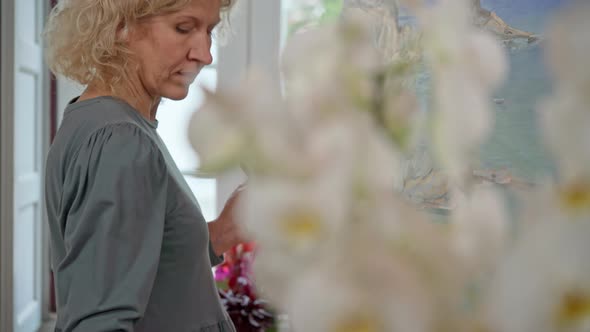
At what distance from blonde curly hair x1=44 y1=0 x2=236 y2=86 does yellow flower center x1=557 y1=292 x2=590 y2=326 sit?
1.08 metres

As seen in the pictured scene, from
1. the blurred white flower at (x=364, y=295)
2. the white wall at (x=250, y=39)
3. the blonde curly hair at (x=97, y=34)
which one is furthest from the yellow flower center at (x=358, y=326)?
the white wall at (x=250, y=39)

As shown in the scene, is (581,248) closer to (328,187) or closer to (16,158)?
(328,187)

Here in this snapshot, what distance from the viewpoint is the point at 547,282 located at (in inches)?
10.7

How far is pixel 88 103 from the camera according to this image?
1.27 meters

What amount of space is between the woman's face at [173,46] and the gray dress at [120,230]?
0.27 ft

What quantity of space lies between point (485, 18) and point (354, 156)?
6.25 feet

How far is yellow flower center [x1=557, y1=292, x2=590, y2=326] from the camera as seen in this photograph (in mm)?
279

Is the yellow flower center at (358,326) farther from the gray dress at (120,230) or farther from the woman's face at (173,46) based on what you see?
the woman's face at (173,46)

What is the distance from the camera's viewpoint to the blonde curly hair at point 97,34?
1.28 meters

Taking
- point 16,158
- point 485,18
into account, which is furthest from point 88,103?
point 16,158

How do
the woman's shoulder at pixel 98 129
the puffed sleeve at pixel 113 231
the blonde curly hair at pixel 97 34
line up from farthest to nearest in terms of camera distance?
the blonde curly hair at pixel 97 34 → the woman's shoulder at pixel 98 129 → the puffed sleeve at pixel 113 231

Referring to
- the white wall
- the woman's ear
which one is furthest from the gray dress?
the white wall

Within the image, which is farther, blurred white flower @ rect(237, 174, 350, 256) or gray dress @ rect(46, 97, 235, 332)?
gray dress @ rect(46, 97, 235, 332)

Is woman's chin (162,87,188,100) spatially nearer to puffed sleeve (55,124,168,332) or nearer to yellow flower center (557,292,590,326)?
puffed sleeve (55,124,168,332)
